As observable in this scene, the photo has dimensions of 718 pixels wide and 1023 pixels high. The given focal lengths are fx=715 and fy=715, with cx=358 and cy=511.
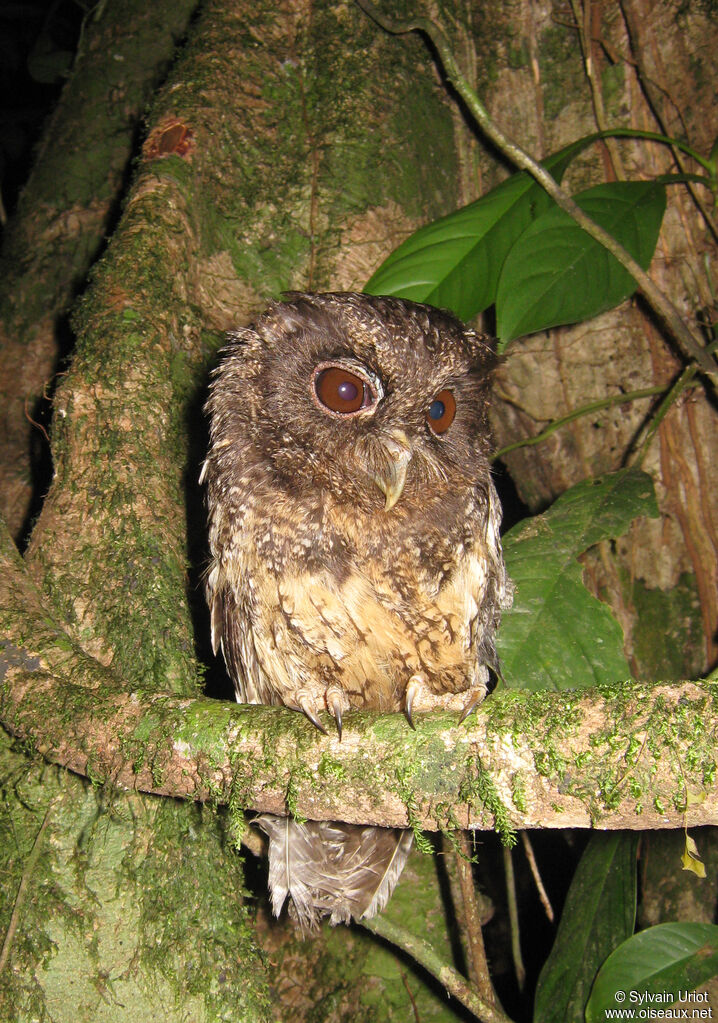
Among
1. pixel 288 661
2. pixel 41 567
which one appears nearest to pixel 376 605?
pixel 288 661

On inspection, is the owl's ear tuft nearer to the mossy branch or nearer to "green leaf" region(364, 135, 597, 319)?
"green leaf" region(364, 135, 597, 319)

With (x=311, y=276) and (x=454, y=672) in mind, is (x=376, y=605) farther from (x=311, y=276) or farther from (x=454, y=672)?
(x=311, y=276)

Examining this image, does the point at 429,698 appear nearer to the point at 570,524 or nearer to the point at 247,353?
the point at 570,524

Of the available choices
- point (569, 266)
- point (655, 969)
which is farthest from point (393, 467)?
point (655, 969)

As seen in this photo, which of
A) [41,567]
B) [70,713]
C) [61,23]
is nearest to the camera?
[70,713]

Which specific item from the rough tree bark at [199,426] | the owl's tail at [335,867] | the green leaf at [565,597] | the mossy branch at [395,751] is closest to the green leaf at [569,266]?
the green leaf at [565,597]

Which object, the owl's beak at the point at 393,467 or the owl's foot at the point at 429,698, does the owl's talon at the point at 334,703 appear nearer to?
the owl's foot at the point at 429,698
